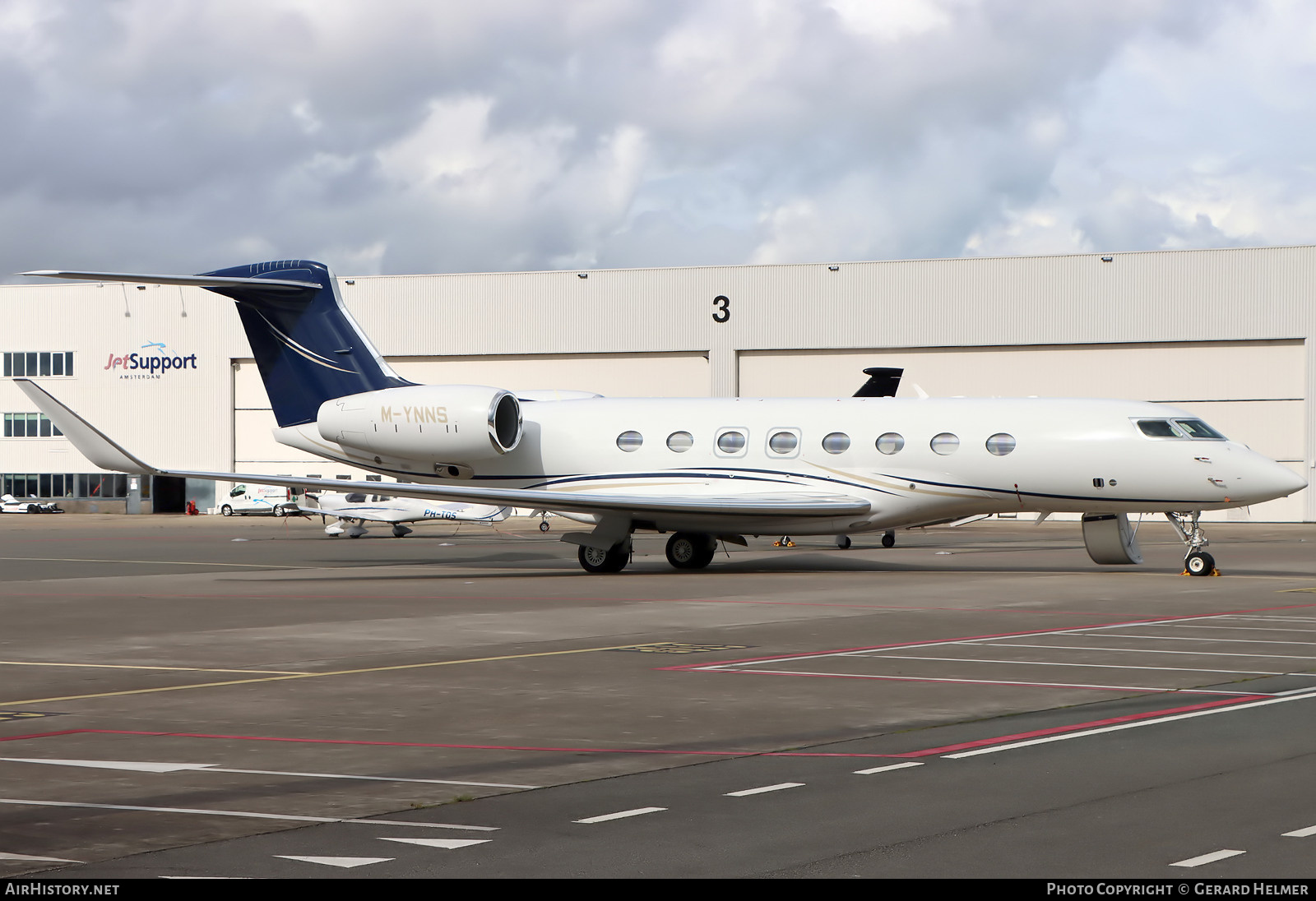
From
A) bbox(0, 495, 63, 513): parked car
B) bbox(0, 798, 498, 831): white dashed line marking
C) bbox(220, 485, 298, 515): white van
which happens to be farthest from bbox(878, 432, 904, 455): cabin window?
bbox(0, 495, 63, 513): parked car

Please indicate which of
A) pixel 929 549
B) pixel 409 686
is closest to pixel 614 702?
pixel 409 686

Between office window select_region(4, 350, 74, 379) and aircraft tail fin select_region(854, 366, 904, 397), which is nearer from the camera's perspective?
aircraft tail fin select_region(854, 366, 904, 397)

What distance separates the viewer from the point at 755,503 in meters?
27.8

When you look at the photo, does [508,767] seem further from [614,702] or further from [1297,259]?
[1297,259]

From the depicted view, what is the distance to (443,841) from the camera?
7.28 m

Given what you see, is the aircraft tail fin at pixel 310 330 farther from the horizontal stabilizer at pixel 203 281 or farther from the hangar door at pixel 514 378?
the hangar door at pixel 514 378

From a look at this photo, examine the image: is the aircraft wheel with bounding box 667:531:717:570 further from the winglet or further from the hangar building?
the hangar building

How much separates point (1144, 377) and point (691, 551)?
130 feet

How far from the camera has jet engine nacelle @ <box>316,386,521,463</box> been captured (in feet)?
99.1

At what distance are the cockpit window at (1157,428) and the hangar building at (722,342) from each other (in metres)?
37.8

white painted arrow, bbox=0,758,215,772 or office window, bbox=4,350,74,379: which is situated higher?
office window, bbox=4,350,74,379

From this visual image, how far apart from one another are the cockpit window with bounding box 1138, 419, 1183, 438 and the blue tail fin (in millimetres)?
15653

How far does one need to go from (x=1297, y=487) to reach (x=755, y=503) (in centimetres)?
984

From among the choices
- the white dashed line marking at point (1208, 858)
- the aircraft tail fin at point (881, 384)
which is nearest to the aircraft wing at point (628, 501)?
the aircraft tail fin at point (881, 384)
